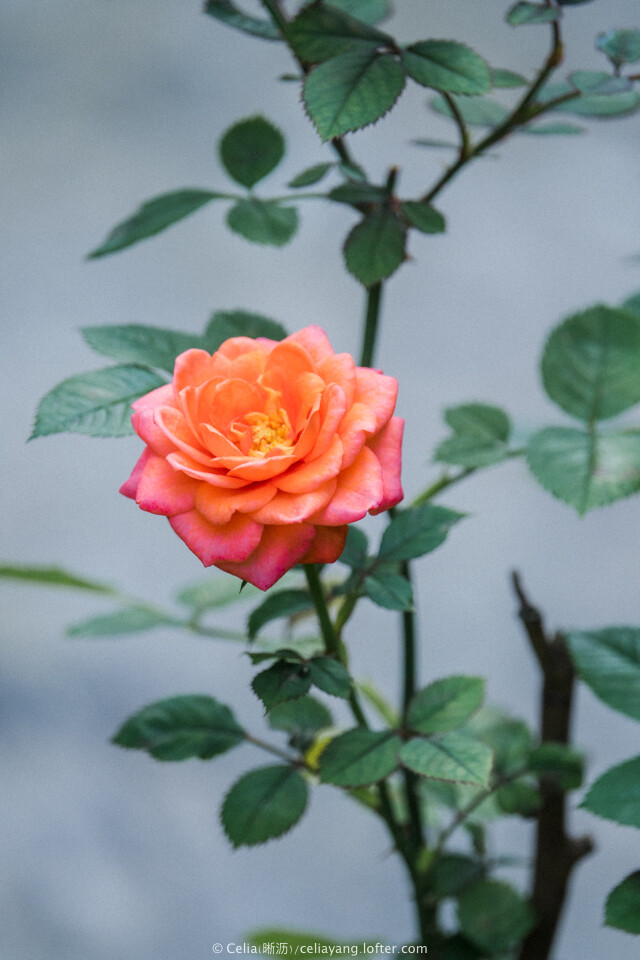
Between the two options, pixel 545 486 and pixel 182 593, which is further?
pixel 182 593

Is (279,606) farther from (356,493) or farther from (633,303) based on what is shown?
(633,303)

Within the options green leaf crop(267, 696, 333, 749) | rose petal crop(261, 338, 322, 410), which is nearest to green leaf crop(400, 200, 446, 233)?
rose petal crop(261, 338, 322, 410)

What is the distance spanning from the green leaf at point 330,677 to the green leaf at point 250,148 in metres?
0.23

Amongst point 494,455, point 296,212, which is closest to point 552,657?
point 494,455

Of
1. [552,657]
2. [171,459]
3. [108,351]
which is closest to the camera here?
[171,459]

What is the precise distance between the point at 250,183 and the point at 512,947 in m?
0.44

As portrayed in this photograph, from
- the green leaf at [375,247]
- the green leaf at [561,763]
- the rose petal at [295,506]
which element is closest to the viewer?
the rose petal at [295,506]

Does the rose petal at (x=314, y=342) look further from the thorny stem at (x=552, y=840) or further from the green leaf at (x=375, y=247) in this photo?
the thorny stem at (x=552, y=840)

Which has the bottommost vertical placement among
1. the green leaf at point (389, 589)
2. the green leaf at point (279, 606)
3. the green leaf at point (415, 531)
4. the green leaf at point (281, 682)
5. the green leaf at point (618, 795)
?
the green leaf at point (618, 795)

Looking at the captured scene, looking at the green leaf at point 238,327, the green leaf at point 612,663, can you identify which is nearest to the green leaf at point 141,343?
Result: the green leaf at point 238,327

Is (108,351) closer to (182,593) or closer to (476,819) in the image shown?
(182,593)

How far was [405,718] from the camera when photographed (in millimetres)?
376

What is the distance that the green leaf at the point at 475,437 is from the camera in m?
0.42

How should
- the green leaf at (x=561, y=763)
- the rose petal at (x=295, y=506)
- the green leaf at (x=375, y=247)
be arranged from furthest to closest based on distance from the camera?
the green leaf at (x=561, y=763) < the green leaf at (x=375, y=247) < the rose petal at (x=295, y=506)
